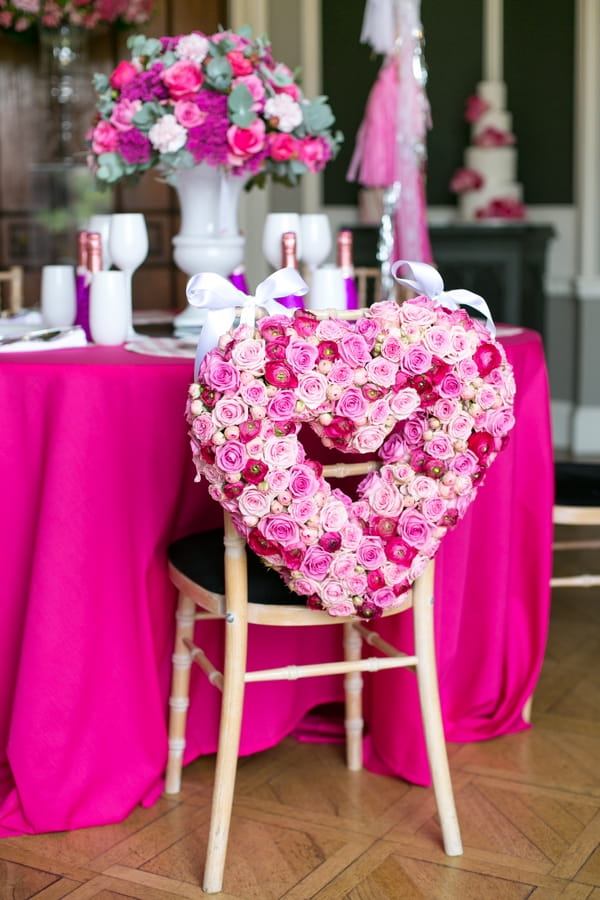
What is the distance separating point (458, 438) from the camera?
6.54 ft

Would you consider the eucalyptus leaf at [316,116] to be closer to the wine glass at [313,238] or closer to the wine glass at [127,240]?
the wine glass at [313,238]

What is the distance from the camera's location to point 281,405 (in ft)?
6.14

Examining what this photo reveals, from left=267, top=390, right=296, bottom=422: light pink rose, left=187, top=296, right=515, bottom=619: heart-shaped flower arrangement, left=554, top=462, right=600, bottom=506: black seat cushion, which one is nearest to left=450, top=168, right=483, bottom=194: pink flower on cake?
left=554, top=462, right=600, bottom=506: black seat cushion

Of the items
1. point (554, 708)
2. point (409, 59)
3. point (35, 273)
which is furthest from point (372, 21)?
point (554, 708)

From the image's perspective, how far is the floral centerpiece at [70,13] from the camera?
203 inches

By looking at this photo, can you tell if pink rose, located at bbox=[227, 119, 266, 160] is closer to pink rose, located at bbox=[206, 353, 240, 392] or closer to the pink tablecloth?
the pink tablecloth

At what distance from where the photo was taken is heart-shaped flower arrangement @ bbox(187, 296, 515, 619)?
1.88 metres

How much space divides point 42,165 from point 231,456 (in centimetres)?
401

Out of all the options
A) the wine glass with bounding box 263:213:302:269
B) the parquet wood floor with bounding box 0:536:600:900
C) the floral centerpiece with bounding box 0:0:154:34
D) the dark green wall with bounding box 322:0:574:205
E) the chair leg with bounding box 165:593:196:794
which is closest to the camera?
the parquet wood floor with bounding box 0:536:600:900

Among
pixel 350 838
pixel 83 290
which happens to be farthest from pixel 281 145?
pixel 350 838

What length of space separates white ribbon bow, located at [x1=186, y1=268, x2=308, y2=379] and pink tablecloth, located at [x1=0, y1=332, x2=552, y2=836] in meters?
0.26

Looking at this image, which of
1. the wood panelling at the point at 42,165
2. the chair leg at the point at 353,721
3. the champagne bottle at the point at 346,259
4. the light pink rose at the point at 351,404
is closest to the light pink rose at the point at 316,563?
the light pink rose at the point at 351,404

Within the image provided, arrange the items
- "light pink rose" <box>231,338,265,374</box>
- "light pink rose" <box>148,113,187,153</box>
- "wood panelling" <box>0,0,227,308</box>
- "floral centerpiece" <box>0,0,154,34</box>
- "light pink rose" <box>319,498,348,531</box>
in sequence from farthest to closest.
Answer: "wood panelling" <box>0,0,227,308</box>, "floral centerpiece" <box>0,0,154,34</box>, "light pink rose" <box>148,113,187,153</box>, "light pink rose" <box>319,498,348,531</box>, "light pink rose" <box>231,338,265,374</box>

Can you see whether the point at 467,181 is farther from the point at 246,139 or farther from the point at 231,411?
the point at 231,411
